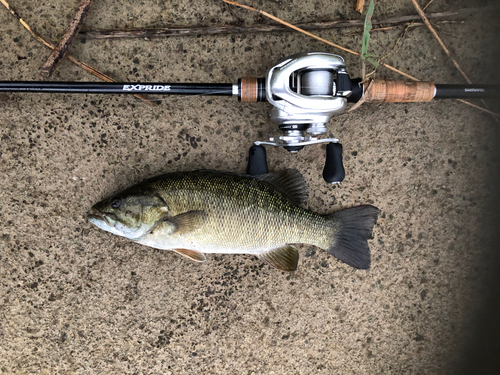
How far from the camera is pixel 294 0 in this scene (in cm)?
230

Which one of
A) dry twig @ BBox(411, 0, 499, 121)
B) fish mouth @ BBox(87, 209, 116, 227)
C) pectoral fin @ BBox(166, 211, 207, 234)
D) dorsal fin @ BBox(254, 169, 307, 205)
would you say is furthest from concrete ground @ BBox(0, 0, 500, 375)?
pectoral fin @ BBox(166, 211, 207, 234)

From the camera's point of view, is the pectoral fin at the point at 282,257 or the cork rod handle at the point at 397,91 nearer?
the cork rod handle at the point at 397,91

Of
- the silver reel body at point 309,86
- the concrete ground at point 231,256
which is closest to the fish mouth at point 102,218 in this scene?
the concrete ground at point 231,256

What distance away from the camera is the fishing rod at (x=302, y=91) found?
5.88 feet

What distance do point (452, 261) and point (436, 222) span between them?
34 centimetres

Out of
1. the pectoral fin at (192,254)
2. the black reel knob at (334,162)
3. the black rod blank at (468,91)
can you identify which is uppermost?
the black rod blank at (468,91)

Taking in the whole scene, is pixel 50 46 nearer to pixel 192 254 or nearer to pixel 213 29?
pixel 213 29

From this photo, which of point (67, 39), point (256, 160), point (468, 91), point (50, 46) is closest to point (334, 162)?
point (256, 160)

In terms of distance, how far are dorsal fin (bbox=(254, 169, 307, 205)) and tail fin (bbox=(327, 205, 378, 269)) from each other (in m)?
0.26

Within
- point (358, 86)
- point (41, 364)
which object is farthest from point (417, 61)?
point (41, 364)

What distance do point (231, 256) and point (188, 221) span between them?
537 millimetres

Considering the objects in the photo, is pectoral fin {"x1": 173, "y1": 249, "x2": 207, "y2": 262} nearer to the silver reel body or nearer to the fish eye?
the fish eye

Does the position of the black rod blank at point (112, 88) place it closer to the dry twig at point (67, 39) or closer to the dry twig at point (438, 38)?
the dry twig at point (67, 39)

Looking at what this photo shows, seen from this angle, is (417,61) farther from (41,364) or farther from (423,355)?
(41,364)
